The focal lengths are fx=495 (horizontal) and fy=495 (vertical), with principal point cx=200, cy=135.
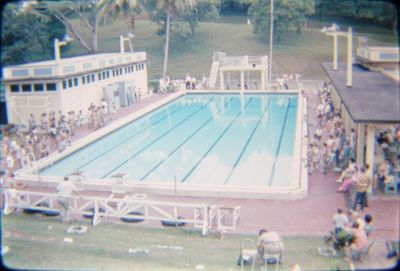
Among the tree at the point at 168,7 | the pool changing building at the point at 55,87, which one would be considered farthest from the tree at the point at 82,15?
the pool changing building at the point at 55,87

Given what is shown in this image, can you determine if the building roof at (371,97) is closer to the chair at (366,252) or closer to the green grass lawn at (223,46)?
the chair at (366,252)

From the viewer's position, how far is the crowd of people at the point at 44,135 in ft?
46.9

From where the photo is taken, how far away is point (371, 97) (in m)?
11.3

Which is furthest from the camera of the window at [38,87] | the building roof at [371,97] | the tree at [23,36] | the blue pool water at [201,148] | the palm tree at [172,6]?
the palm tree at [172,6]

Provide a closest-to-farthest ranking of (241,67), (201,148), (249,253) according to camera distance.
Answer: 1. (249,253)
2. (201,148)
3. (241,67)

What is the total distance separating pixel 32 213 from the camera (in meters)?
10.3

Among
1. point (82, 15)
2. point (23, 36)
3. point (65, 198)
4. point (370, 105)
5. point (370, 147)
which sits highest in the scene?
point (82, 15)

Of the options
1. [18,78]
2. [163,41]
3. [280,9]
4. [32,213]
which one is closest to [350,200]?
[32,213]

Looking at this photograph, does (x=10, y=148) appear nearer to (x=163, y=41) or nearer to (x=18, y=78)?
(x=18, y=78)

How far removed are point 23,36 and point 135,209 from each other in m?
20.5

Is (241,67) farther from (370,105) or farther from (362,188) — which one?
(362,188)

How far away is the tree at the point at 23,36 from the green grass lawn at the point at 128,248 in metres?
18.0

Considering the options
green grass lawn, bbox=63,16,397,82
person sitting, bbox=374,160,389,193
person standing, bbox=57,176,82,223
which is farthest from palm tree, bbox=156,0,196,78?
person sitting, bbox=374,160,389,193

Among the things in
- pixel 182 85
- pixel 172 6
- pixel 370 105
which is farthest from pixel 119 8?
pixel 370 105
